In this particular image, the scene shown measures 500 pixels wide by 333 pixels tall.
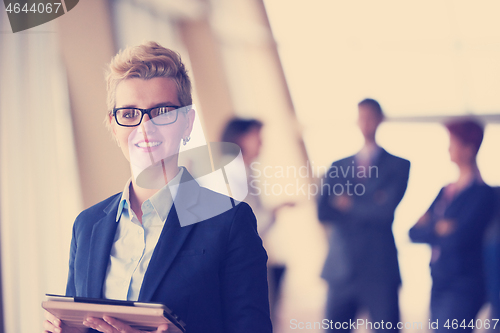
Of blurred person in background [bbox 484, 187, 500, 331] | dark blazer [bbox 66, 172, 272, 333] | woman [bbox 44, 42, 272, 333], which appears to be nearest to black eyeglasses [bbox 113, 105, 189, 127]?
woman [bbox 44, 42, 272, 333]

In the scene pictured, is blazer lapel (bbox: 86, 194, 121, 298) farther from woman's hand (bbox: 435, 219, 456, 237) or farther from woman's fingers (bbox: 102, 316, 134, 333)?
A: woman's hand (bbox: 435, 219, 456, 237)

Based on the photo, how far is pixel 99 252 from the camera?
136 cm

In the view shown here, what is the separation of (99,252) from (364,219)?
132 cm

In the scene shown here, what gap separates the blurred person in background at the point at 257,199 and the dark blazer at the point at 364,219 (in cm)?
24

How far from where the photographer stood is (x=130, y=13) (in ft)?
6.98

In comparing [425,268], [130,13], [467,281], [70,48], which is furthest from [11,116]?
[467,281]

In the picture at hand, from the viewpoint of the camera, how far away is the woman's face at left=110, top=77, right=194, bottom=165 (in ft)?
5.01

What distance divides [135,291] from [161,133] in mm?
596
